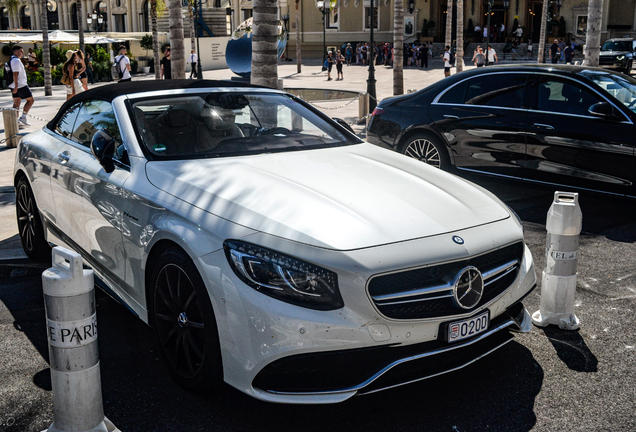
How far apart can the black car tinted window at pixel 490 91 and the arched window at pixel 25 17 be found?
87.6 meters

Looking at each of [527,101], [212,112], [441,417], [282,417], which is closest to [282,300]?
[282,417]

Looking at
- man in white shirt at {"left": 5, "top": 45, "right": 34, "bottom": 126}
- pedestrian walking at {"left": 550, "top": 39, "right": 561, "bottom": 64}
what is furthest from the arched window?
man in white shirt at {"left": 5, "top": 45, "right": 34, "bottom": 126}

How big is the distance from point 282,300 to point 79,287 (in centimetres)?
87

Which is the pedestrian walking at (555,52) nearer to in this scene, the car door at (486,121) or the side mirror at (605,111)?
the car door at (486,121)

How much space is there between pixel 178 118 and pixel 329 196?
1462mm

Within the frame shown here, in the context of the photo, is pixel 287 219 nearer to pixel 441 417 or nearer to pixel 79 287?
pixel 79 287

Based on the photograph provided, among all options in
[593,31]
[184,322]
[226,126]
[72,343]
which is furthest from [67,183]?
[593,31]

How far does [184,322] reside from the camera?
3531 millimetres

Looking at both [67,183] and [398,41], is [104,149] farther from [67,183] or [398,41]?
[398,41]

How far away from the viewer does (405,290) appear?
3.17m

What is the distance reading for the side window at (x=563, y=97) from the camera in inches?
298

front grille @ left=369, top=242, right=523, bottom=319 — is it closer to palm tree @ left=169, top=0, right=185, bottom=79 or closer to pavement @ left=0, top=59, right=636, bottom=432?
pavement @ left=0, top=59, right=636, bottom=432

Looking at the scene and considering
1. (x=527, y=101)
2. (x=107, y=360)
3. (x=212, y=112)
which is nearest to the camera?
(x=107, y=360)

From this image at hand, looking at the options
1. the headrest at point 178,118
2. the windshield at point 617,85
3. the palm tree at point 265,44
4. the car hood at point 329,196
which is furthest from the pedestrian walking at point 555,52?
the headrest at point 178,118
